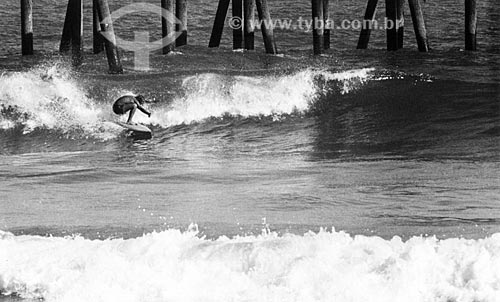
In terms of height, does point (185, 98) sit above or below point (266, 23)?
below

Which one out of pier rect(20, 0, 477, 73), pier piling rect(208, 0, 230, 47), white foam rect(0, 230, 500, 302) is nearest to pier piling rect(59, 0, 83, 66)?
pier rect(20, 0, 477, 73)

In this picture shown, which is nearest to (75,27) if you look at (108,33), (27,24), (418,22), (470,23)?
(27,24)

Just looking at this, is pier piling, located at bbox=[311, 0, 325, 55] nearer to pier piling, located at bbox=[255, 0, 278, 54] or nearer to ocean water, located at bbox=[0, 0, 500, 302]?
ocean water, located at bbox=[0, 0, 500, 302]

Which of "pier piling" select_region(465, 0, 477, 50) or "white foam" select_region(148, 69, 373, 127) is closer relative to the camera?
"white foam" select_region(148, 69, 373, 127)

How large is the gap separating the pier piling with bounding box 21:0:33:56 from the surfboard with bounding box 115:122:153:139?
4.92m

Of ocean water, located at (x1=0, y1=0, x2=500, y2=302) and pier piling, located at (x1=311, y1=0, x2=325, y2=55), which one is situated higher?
pier piling, located at (x1=311, y1=0, x2=325, y2=55)

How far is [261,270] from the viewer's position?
6688 mm

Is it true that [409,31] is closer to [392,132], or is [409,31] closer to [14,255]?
[392,132]

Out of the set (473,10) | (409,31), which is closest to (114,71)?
(473,10)

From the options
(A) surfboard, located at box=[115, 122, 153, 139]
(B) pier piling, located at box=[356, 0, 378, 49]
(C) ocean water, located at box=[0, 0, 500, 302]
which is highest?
(B) pier piling, located at box=[356, 0, 378, 49]

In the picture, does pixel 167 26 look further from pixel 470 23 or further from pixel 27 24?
pixel 470 23

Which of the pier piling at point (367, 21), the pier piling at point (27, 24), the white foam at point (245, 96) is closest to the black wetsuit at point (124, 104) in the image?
the white foam at point (245, 96)

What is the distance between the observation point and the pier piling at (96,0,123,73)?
14.9 metres

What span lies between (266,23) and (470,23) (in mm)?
3511
